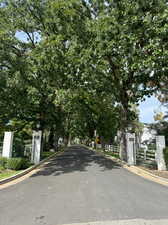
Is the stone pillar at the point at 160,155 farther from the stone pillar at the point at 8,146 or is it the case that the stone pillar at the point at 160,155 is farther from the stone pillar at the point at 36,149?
the stone pillar at the point at 8,146

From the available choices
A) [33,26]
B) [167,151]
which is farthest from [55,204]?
[33,26]

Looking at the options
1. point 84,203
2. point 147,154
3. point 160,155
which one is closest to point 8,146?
point 84,203

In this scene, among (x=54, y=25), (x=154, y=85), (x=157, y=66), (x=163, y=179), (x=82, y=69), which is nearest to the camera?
(x=163, y=179)

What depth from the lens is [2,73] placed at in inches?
555

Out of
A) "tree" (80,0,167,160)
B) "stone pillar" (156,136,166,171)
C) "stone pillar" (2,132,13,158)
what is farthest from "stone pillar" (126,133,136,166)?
"stone pillar" (2,132,13,158)

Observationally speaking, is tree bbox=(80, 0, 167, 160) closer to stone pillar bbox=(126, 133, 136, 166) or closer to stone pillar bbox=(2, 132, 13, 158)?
stone pillar bbox=(126, 133, 136, 166)

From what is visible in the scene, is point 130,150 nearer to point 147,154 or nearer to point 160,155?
point 147,154

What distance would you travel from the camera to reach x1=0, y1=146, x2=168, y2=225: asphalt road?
16.3 feet

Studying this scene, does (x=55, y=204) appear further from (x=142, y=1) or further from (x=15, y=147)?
(x=142, y=1)

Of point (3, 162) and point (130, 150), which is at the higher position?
point (130, 150)

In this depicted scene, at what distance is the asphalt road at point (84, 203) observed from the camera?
4973 mm

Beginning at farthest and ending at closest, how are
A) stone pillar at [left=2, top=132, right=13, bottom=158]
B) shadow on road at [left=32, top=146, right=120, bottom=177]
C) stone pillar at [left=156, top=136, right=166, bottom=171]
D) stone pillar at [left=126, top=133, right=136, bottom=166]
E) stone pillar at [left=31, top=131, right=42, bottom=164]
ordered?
stone pillar at [left=31, top=131, right=42, bottom=164]
stone pillar at [left=126, top=133, right=136, bottom=166]
stone pillar at [left=2, top=132, right=13, bottom=158]
stone pillar at [left=156, top=136, right=166, bottom=171]
shadow on road at [left=32, top=146, right=120, bottom=177]

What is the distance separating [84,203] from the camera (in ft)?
20.0

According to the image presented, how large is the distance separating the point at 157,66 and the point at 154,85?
4739 mm
